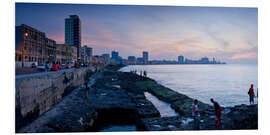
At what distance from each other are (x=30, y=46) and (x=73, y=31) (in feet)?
192

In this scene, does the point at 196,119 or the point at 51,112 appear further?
the point at 51,112

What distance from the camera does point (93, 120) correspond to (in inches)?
495

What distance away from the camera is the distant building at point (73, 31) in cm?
9938

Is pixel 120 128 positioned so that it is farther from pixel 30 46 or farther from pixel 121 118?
pixel 30 46

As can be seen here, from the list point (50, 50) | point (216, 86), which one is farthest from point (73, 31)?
point (216, 86)

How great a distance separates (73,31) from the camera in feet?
329

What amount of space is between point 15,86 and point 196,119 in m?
8.66

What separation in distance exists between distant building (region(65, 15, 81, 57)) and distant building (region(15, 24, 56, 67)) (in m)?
40.1

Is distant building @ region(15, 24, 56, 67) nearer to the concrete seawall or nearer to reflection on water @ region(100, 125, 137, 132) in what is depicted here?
the concrete seawall

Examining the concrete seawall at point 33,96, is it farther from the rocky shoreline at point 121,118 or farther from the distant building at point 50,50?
the distant building at point 50,50

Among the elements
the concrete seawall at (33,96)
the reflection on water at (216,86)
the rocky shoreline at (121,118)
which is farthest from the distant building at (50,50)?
the concrete seawall at (33,96)
